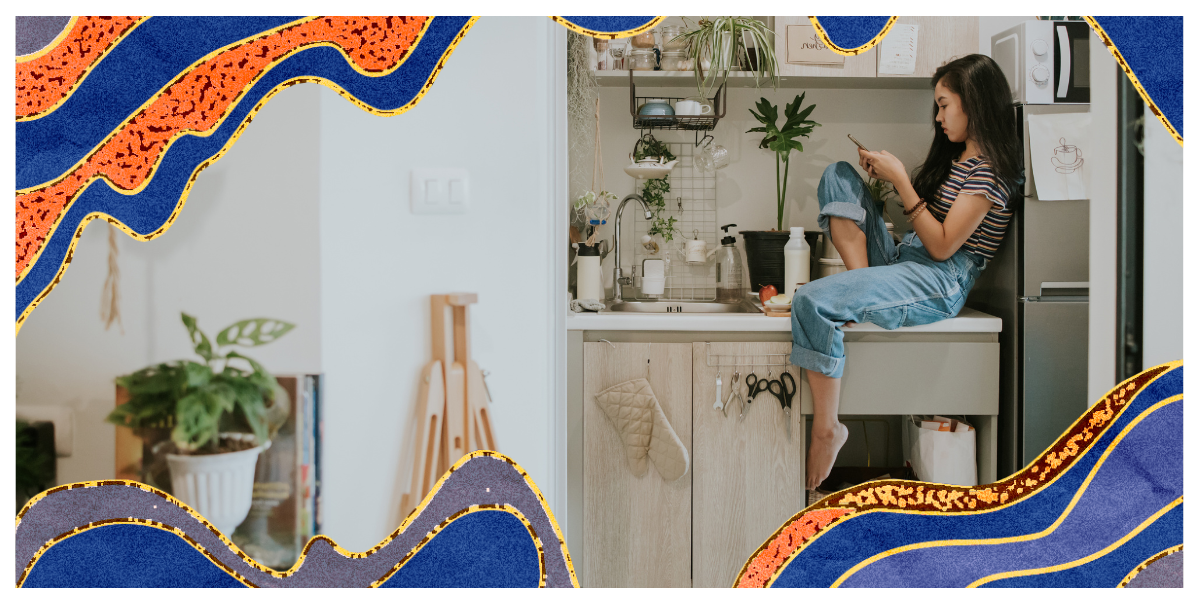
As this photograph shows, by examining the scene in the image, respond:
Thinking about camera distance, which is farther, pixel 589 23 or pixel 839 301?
pixel 839 301

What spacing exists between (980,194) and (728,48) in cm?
73

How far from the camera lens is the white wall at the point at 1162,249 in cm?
155

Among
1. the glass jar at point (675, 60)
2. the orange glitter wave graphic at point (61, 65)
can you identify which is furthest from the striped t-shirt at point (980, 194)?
the orange glitter wave graphic at point (61, 65)

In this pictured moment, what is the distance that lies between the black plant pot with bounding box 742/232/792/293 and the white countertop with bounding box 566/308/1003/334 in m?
0.30

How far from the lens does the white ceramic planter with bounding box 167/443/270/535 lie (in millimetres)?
1465

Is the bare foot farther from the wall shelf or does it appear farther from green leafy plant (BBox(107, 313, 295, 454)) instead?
green leafy plant (BBox(107, 313, 295, 454))

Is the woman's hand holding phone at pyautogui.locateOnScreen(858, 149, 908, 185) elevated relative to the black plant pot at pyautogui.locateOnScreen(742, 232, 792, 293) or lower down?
elevated

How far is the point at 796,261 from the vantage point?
6.21 feet

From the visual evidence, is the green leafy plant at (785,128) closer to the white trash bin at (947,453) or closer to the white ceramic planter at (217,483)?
the white trash bin at (947,453)

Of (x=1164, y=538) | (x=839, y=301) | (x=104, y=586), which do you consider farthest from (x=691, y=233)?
(x=104, y=586)

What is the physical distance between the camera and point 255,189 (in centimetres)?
144

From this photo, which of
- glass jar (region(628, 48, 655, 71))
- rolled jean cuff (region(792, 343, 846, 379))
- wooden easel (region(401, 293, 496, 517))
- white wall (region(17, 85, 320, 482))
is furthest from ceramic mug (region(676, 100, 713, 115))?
white wall (region(17, 85, 320, 482))
